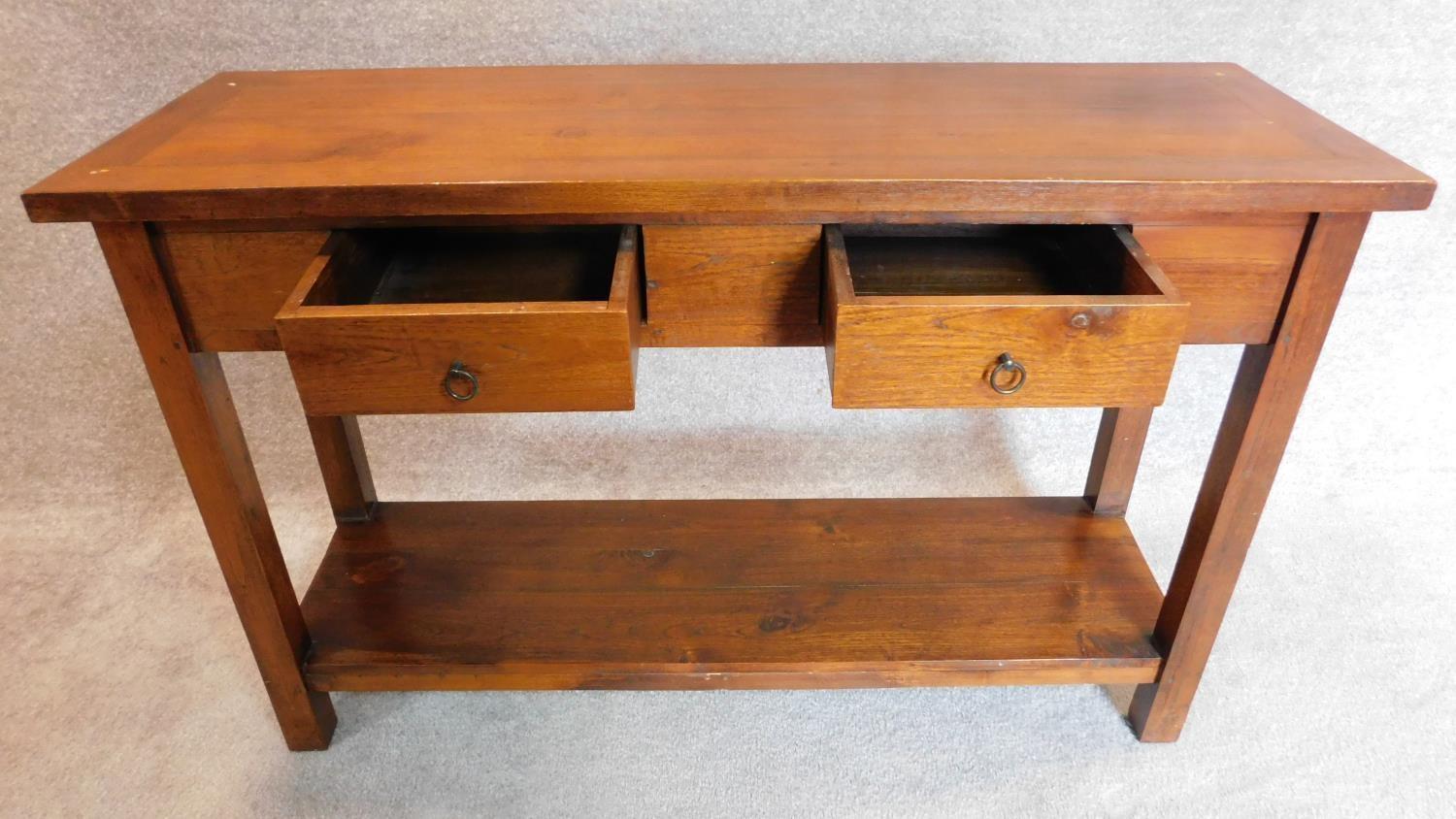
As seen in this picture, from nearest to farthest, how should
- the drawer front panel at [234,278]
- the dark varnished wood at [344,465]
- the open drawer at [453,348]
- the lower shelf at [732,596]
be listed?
the open drawer at [453,348], the drawer front panel at [234,278], the lower shelf at [732,596], the dark varnished wood at [344,465]

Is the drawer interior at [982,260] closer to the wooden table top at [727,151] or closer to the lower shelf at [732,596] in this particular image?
the wooden table top at [727,151]

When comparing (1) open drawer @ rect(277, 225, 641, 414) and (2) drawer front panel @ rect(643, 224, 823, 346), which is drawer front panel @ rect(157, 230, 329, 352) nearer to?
(1) open drawer @ rect(277, 225, 641, 414)

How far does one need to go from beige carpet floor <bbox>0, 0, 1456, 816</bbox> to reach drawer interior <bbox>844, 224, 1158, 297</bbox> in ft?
1.48

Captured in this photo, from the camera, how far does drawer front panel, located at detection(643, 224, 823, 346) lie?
976mm

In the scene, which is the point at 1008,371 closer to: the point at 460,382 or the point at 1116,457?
the point at 460,382

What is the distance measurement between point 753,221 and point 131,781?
A: 108cm

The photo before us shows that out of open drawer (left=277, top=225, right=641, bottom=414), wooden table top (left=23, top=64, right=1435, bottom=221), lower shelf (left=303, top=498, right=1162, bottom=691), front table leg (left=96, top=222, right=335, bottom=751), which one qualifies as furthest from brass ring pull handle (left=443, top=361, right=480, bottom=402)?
lower shelf (left=303, top=498, right=1162, bottom=691)

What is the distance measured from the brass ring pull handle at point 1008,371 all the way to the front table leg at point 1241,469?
311mm

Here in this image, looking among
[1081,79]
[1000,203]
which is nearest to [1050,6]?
[1081,79]

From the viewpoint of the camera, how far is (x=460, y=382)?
92 cm

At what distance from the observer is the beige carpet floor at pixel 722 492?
1.28 meters

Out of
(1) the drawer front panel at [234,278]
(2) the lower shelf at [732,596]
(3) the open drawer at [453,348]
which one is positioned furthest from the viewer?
(2) the lower shelf at [732,596]

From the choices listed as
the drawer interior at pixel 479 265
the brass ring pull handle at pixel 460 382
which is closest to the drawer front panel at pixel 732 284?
the drawer interior at pixel 479 265

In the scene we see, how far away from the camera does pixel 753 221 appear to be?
3.17 ft
